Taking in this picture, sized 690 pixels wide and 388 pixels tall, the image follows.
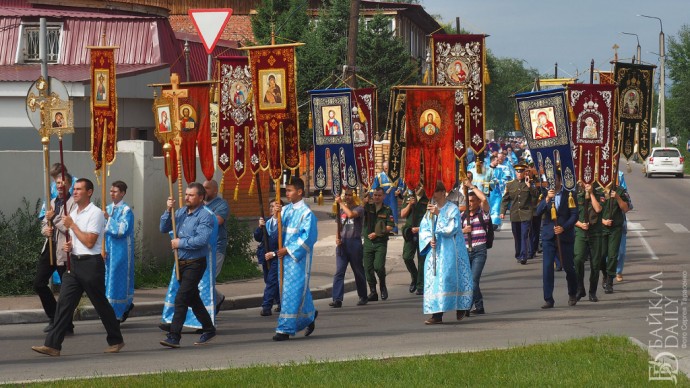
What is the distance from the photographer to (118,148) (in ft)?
→ 63.2

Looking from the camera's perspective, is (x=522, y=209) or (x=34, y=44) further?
(x=34, y=44)

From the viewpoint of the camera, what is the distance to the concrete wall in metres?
17.4

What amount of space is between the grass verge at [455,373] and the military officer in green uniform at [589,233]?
18.1 ft

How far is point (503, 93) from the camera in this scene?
122 m

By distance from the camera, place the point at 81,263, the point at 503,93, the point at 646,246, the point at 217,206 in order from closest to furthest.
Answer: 1. the point at 81,263
2. the point at 217,206
3. the point at 646,246
4. the point at 503,93

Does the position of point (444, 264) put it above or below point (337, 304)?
above

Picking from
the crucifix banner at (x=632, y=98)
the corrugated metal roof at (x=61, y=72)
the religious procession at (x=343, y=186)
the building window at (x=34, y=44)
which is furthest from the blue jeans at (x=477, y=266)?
the building window at (x=34, y=44)

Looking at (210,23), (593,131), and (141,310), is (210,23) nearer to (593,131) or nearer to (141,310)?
(141,310)

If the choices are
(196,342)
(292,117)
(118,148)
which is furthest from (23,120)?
(196,342)

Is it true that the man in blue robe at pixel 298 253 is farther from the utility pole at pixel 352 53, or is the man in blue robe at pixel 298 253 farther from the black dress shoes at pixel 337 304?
the utility pole at pixel 352 53

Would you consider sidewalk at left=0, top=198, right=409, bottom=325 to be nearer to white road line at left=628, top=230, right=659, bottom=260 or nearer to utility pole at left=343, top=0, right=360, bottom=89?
utility pole at left=343, top=0, right=360, bottom=89

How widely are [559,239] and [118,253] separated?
217 inches

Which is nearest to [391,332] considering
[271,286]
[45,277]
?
[271,286]

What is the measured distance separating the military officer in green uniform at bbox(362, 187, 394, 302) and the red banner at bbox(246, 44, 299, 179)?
271 centimetres
